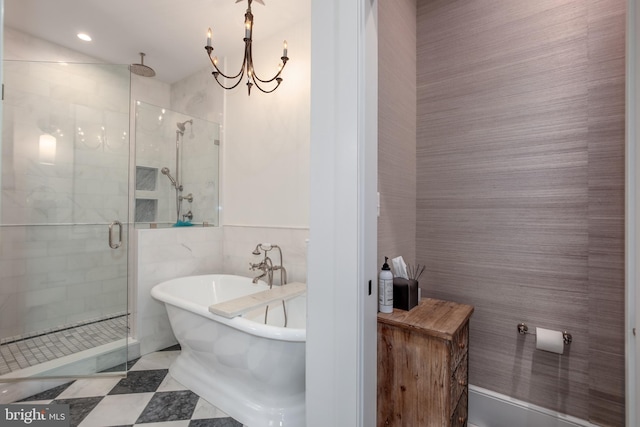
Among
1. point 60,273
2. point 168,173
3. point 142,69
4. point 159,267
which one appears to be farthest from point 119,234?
point 142,69

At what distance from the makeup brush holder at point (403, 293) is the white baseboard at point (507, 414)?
2.44 feet

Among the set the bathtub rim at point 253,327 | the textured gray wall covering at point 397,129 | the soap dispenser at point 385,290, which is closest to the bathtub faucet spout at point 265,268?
the bathtub rim at point 253,327

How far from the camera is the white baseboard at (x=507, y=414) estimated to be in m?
1.42

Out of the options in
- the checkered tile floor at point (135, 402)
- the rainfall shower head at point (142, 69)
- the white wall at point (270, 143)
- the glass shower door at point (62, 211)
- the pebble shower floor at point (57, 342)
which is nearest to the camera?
the checkered tile floor at point (135, 402)

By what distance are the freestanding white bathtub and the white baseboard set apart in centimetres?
96

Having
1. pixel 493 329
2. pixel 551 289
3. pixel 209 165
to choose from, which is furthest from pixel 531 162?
pixel 209 165

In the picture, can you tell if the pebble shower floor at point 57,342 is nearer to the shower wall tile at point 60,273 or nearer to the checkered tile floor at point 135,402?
the shower wall tile at point 60,273

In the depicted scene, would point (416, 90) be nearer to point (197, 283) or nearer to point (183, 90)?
point (197, 283)

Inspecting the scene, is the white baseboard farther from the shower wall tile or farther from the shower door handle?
the shower door handle

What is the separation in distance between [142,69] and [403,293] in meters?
3.58

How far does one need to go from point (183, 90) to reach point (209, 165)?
1.16m

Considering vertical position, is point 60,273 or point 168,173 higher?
point 168,173

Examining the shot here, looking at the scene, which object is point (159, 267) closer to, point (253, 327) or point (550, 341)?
point (253, 327)

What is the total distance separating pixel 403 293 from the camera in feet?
4.48
